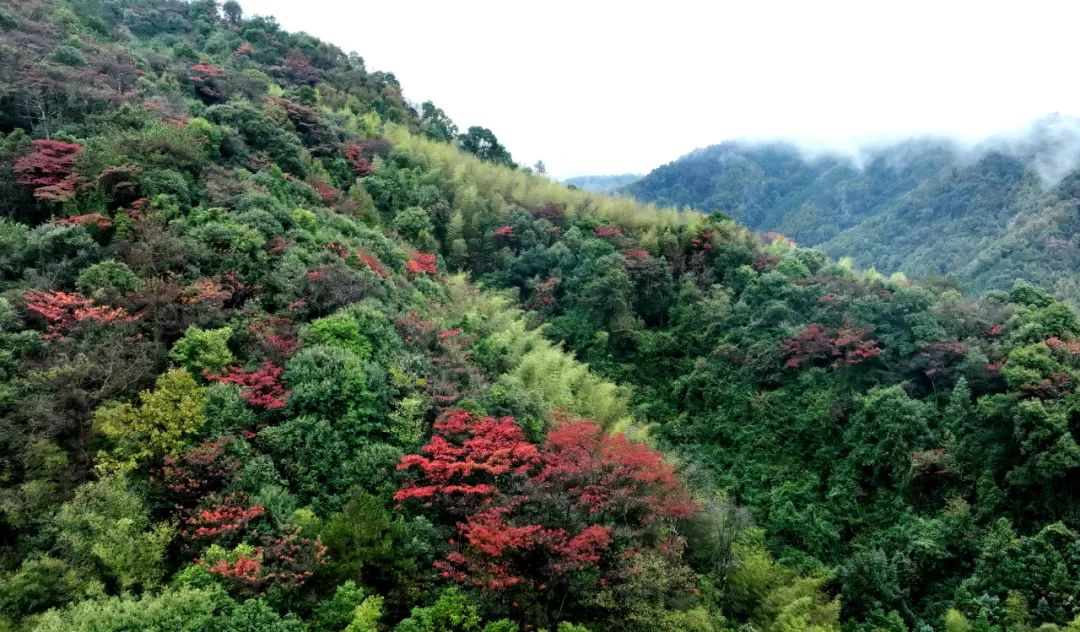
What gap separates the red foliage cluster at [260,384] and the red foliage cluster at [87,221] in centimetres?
764

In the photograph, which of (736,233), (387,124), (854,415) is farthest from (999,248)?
(387,124)

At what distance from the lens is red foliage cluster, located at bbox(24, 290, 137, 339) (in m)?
14.9

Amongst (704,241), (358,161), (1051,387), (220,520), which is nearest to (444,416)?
(220,520)

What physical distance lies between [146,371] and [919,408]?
76.5 ft

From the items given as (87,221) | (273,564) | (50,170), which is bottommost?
(273,564)

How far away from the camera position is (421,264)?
26.1 m

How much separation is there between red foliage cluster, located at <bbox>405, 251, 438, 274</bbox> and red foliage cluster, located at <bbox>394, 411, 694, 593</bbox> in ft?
34.3

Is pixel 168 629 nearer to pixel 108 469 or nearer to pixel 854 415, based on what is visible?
pixel 108 469

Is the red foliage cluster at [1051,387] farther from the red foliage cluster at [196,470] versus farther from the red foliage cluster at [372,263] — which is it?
the red foliage cluster at [196,470]

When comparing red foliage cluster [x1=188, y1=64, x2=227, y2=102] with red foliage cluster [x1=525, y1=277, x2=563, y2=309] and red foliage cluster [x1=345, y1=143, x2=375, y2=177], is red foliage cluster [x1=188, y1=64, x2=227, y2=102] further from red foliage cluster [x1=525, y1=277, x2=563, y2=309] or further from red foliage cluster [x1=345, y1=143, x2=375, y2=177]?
red foliage cluster [x1=525, y1=277, x2=563, y2=309]

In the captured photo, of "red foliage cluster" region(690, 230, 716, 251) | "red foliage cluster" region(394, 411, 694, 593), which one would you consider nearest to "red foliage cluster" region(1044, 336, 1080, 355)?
"red foliage cluster" region(394, 411, 694, 593)

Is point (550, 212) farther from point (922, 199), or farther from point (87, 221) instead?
point (922, 199)

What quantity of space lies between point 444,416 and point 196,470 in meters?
5.65

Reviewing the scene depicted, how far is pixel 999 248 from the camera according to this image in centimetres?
4812
